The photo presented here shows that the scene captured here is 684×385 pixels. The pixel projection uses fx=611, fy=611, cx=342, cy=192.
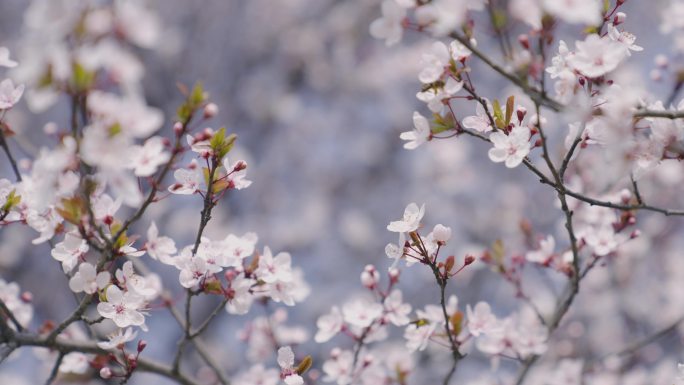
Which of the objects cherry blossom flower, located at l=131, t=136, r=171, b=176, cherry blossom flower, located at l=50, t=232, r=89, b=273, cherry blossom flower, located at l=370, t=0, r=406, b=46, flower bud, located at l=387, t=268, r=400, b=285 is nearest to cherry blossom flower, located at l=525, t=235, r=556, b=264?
flower bud, located at l=387, t=268, r=400, b=285

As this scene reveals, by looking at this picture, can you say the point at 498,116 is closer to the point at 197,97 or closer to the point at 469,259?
the point at 469,259

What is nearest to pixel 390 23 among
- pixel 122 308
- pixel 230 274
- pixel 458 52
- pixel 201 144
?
pixel 458 52

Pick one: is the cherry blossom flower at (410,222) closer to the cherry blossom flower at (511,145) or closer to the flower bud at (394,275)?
the cherry blossom flower at (511,145)

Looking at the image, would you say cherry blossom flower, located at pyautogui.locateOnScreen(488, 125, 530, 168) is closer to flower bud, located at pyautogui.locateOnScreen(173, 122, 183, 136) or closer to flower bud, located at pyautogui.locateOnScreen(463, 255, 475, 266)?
flower bud, located at pyautogui.locateOnScreen(463, 255, 475, 266)

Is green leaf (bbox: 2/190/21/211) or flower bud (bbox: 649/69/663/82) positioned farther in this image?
flower bud (bbox: 649/69/663/82)

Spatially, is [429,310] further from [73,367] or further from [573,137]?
[73,367]

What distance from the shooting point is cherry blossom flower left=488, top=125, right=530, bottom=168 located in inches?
79.2

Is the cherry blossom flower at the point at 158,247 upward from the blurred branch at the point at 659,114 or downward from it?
downward

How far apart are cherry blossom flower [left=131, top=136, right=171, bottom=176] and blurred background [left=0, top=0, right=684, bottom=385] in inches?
212

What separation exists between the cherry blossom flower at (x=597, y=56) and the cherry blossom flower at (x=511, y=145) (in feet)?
0.86

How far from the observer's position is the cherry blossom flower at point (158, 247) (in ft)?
7.22

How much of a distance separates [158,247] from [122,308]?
0.81 ft

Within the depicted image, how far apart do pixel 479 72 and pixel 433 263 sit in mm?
6324

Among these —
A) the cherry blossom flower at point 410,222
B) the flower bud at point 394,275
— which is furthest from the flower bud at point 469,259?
the flower bud at point 394,275
